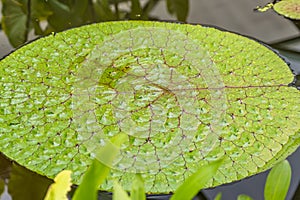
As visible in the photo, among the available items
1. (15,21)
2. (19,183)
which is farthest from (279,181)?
(15,21)

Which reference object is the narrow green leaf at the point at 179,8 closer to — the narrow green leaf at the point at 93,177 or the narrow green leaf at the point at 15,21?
the narrow green leaf at the point at 15,21

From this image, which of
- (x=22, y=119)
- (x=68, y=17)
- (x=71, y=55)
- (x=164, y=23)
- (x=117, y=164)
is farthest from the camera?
(x=68, y=17)

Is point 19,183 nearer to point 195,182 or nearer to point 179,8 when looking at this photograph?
point 195,182

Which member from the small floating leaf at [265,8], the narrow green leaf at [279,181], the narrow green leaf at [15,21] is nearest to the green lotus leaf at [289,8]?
the small floating leaf at [265,8]

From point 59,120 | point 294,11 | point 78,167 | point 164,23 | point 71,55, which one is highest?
point 294,11

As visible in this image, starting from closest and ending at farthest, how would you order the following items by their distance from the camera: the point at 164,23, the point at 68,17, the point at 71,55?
1. the point at 71,55
2. the point at 164,23
3. the point at 68,17

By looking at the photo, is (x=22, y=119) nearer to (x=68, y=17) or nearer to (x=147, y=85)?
(x=147, y=85)

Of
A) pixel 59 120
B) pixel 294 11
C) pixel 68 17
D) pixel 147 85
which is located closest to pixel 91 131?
pixel 59 120
